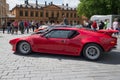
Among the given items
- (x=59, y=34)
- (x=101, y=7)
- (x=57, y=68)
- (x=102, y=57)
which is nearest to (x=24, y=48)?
(x=59, y=34)

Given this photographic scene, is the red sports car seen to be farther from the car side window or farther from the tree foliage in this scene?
the tree foliage

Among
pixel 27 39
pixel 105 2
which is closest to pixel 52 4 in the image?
pixel 105 2

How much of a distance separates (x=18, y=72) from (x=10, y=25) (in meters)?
21.0

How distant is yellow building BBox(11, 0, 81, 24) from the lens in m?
87.3

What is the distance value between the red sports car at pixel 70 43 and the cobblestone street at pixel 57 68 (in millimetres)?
280

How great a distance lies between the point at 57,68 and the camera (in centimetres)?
728

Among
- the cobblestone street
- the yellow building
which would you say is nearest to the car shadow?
the cobblestone street

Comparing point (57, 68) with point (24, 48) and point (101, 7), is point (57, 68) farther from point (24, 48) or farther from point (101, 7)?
point (101, 7)

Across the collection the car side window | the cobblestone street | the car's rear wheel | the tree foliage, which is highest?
A: the tree foliage

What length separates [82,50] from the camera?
8.89 metres

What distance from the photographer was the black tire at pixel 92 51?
28.3 ft

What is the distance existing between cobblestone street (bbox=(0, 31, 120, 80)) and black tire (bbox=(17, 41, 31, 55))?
0.95 ft

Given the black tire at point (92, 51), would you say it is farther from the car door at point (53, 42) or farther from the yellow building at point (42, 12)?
the yellow building at point (42, 12)

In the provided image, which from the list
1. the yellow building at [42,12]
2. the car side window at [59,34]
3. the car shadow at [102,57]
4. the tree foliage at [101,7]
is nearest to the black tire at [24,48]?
the car shadow at [102,57]
